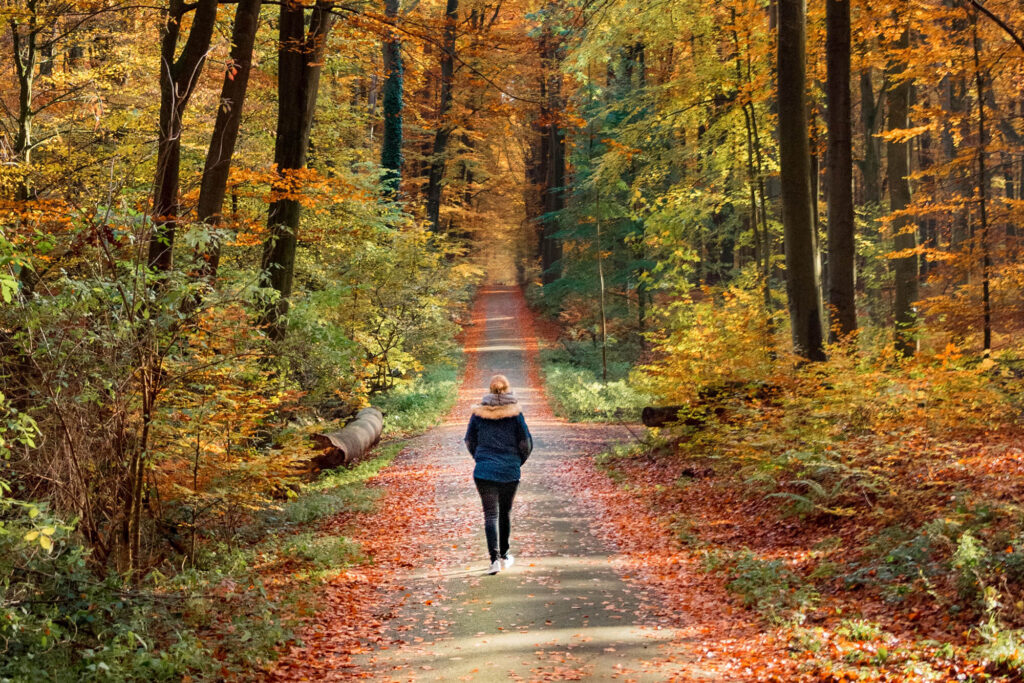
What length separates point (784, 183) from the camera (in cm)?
1180

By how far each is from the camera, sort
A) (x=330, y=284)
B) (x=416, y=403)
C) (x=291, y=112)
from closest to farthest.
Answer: (x=291, y=112)
(x=330, y=284)
(x=416, y=403)

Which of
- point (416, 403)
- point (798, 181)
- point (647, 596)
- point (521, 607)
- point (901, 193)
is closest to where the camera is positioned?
point (521, 607)

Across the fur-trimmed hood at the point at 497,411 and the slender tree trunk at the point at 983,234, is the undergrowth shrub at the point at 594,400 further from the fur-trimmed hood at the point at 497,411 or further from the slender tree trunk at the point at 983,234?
the fur-trimmed hood at the point at 497,411

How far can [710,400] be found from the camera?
485 inches

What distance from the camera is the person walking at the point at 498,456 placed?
7.88m

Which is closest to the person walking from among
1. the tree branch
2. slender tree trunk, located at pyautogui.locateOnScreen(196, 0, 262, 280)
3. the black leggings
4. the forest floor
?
the black leggings

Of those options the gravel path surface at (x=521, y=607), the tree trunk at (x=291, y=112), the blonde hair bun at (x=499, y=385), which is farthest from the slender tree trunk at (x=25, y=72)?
the blonde hair bun at (x=499, y=385)

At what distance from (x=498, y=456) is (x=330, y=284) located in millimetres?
10900

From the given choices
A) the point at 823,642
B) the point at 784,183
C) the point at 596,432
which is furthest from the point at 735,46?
the point at 823,642

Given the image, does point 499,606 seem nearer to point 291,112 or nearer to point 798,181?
point 798,181

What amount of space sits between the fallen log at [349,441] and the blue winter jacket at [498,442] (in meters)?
5.20

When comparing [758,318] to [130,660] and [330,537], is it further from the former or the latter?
[130,660]

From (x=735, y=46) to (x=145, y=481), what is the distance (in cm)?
1649

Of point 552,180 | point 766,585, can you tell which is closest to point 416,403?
point 766,585
